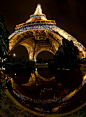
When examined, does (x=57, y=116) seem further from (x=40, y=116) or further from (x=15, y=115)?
(x=15, y=115)

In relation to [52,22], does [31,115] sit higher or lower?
lower

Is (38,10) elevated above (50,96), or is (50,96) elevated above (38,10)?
(38,10)

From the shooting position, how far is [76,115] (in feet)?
4.73

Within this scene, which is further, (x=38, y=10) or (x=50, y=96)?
(x=38, y=10)

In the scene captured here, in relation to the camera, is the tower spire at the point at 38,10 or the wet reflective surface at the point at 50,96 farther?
the tower spire at the point at 38,10

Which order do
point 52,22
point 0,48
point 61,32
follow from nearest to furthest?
point 0,48 → point 61,32 → point 52,22

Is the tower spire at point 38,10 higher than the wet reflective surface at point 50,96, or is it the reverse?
the tower spire at point 38,10

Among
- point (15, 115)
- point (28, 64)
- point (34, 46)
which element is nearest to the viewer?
point (15, 115)

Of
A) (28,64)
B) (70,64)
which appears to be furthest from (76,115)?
(28,64)

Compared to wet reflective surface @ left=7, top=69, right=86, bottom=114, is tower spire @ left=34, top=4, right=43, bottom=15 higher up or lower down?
higher up

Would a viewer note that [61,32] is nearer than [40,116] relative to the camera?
No

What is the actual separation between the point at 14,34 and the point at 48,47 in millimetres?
20006

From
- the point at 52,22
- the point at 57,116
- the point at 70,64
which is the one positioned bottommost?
the point at 57,116

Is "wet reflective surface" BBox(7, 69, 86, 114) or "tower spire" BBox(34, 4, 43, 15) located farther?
"tower spire" BBox(34, 4, 43, 15)
